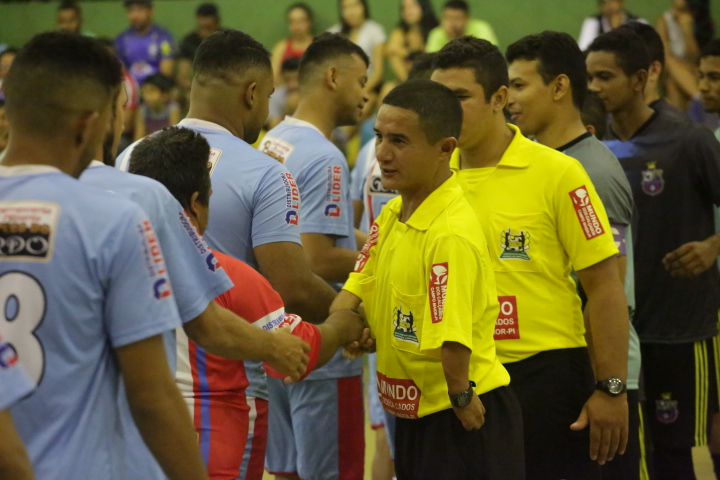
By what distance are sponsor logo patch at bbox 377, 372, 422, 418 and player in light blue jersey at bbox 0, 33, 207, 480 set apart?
3.07ft

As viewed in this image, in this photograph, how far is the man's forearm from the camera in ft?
7.98

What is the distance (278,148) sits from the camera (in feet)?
13.4

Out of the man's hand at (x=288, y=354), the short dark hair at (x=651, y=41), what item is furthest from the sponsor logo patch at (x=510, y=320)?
the short dark hair at (x=651, y=41)

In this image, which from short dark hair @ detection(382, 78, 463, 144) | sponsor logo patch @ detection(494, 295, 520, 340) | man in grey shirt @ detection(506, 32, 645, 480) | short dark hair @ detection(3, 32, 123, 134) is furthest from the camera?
man in grey shirt @ detection(506, 32, 645, 480)

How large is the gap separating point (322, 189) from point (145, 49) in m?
7.95

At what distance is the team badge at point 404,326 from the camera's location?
2623mm

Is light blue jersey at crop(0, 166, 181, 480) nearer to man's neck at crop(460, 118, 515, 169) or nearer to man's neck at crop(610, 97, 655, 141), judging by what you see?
man's neck at crop(460, 118, 515, 169)

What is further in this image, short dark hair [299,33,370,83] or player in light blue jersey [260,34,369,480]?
short dark hair [299,33,370,83]

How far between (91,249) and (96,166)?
1.91 ft

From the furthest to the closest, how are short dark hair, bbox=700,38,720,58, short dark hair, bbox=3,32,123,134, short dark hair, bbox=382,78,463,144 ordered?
1. short dark hair, bbox=700,38,720,58
2. short dark hair, bbox=382,78,463,144
3. short dark hair, bbox=3,32,123,134

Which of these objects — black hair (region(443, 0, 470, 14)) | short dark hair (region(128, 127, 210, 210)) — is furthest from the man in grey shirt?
black hair (region(443, 0, 470, 14))

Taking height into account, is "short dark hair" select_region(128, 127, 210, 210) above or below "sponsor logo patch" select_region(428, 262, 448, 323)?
above

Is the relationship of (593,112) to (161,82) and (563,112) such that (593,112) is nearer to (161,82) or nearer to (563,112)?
(563,112)

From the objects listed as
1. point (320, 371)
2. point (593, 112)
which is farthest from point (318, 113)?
point (593, 112)
